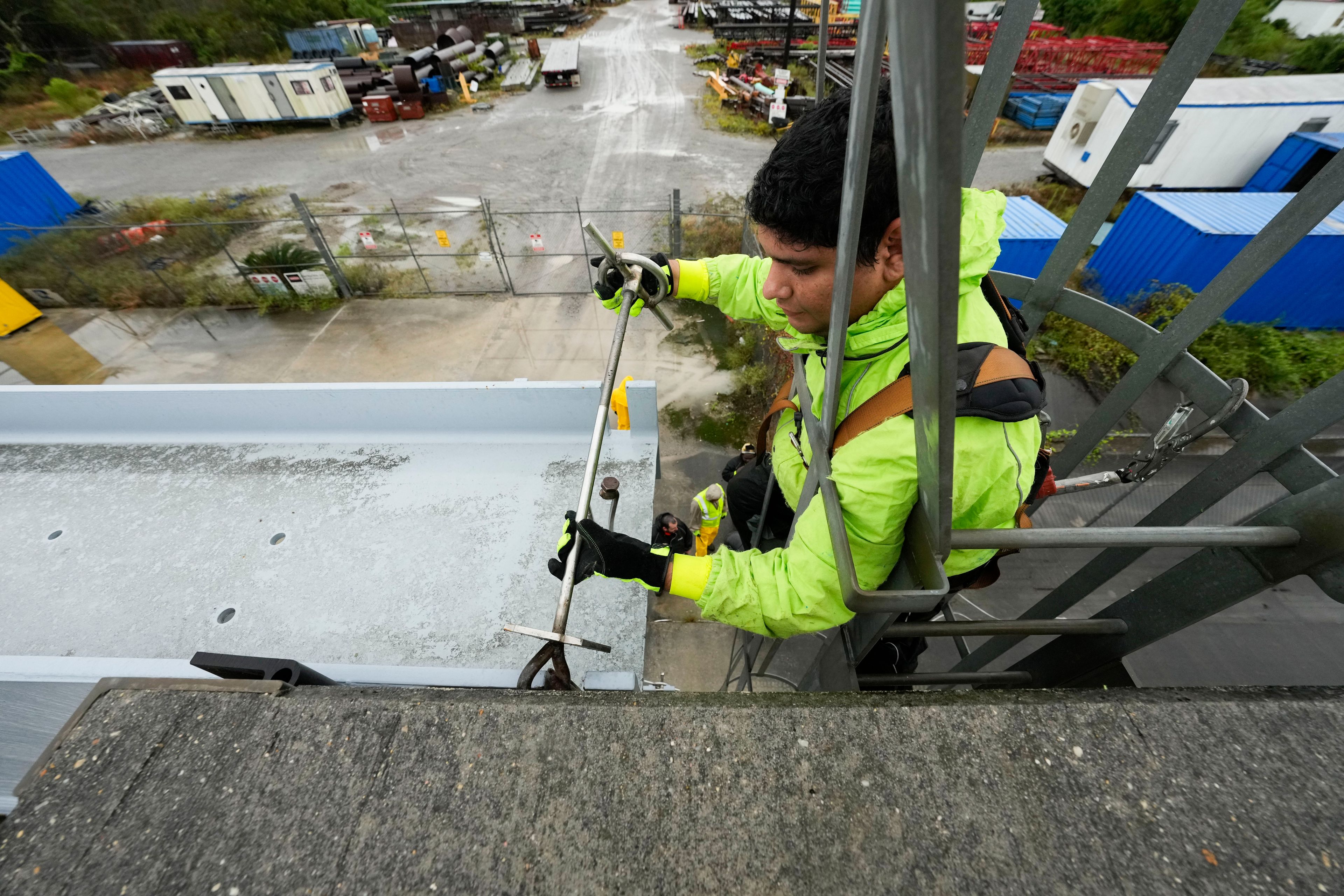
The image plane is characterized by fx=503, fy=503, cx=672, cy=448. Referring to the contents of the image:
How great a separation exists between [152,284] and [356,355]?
6.12 meters

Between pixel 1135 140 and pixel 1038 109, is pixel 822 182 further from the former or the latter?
pixel 1038 109

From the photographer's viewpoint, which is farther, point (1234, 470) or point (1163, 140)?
point (1163, 140)

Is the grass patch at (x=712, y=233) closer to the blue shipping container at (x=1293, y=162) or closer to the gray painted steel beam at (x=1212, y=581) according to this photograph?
the gray painted steel beam at (x=1212, y=581)

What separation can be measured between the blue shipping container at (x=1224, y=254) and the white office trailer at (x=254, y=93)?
2639 cm

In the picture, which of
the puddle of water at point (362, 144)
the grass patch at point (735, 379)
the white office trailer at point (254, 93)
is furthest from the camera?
the white office trailer at point (254, 93)

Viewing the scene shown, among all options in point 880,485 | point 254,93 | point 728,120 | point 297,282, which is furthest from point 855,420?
point 254,93

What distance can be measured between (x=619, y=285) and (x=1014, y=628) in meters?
2.69

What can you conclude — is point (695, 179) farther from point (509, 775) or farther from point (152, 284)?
point (509, 775)

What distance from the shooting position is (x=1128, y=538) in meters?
1.40

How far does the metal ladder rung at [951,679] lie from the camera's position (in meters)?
2.24

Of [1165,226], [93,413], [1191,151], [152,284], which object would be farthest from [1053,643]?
[152,284]

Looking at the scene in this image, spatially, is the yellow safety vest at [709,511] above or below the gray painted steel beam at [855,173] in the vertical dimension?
below

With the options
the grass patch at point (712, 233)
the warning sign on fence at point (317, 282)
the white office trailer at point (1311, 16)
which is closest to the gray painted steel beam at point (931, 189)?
the grass patch at point (712, 233)

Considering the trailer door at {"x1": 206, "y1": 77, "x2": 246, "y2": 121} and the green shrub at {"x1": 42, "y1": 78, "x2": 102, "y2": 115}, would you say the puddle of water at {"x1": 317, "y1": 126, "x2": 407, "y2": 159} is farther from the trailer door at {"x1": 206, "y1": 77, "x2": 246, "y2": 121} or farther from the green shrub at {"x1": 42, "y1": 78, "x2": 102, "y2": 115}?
the green shrub at {"x1": 42, "y1": 78, "x2": 102, "y2": 115}
